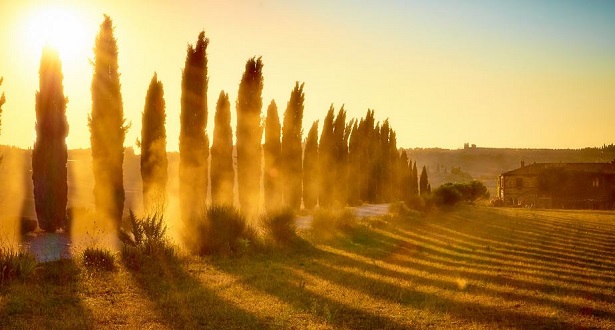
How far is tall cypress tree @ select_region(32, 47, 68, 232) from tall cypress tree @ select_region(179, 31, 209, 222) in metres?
4.89

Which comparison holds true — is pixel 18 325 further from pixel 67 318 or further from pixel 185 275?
pixel 185 275

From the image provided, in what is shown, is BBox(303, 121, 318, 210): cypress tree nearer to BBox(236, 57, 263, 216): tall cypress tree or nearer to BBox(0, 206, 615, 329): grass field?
BBox(236, 57, 263, 216): tall cypress tree

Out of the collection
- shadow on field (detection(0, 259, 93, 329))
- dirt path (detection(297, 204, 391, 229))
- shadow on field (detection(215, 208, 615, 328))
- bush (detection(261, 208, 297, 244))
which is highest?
bush (detection(261, 208, 297, 244))

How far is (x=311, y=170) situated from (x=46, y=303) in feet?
87.0

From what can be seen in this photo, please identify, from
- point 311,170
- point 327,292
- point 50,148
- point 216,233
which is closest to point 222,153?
point 50,148

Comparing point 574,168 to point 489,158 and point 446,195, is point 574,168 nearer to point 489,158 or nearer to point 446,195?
point 446,195

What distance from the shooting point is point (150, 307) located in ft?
26.1

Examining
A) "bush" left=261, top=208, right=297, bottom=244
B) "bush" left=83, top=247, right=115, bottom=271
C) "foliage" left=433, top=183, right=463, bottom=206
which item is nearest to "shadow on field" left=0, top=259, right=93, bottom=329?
"bush" left=83, top=247, right=115, bottom=271

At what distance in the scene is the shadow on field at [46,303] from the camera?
22.5 ft

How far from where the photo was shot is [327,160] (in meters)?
35.8

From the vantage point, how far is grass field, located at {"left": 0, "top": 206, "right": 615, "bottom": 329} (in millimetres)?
7508

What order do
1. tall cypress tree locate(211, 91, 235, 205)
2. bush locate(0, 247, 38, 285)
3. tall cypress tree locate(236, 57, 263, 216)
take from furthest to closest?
1. tall cypress tree locate(236, 57, 263, 216)
2. tall cypress tree locate(211, 91, 235, 205)
3. bush locate(0, 247, 38, 285)

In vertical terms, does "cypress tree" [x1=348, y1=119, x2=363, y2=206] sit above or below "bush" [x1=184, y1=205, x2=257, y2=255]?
above

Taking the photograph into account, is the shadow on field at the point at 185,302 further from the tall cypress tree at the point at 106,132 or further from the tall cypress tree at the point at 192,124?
the tall cypress tree at the point at 192,124
